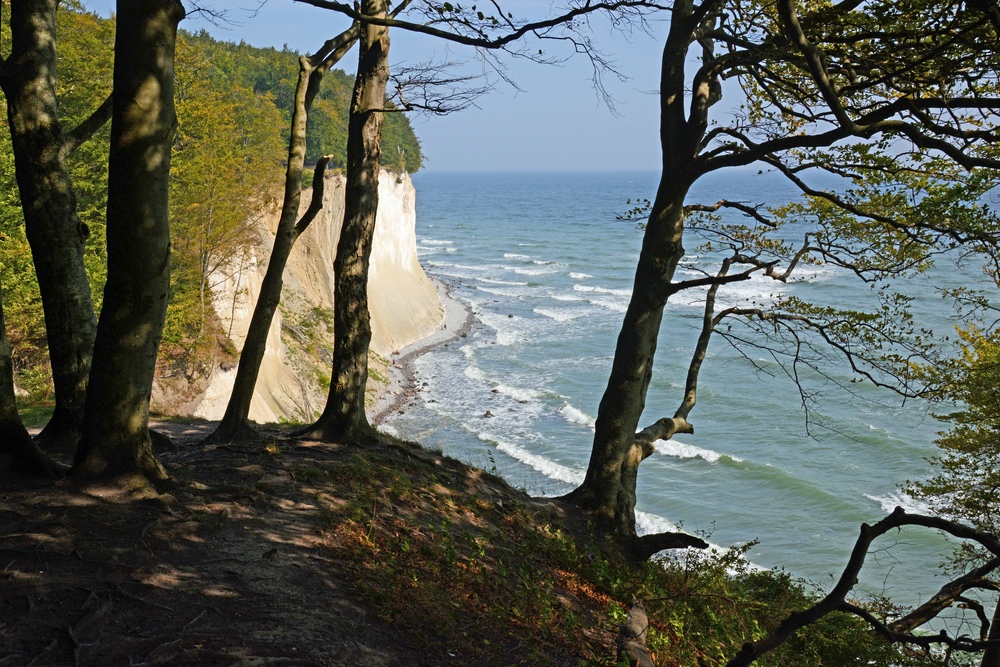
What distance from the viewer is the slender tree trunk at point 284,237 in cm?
959

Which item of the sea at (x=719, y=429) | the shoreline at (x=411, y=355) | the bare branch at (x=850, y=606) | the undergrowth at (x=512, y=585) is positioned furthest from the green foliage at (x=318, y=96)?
the bare branch at (x=850, y=606)

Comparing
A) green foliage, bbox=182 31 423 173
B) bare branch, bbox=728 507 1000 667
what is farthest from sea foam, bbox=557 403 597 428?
green foliage, bbox=182 31 423 173

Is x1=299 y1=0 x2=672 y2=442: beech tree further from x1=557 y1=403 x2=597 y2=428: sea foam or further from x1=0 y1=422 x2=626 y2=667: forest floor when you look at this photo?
x1=557 y1=403 x2=597 y2=428: sea foam

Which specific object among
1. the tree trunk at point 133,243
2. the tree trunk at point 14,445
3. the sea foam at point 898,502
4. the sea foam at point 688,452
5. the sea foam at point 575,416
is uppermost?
the tree trunk at point 133,243

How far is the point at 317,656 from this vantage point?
4449mm

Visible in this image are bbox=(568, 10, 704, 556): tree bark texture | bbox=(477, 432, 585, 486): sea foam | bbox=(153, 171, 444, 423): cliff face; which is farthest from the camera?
bbox=(477, 432, 585, 486): sea foam

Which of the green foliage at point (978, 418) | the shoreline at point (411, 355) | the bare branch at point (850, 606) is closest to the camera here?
the bare branch at point (850, 606)

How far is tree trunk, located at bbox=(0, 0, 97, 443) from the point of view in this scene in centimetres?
684

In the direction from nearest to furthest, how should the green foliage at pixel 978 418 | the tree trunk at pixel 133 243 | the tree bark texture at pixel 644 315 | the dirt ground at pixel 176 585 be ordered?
1. the dirt ground at pixel 176 585
2. the tree trunk at pixel 133 243
3. the tree bark texture at pixel 644 315
4. the green foliage at pixel 978 418

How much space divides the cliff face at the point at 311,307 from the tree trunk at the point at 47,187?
47.9 ft

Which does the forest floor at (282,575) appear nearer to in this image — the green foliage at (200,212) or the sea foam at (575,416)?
the green foliage at (200,212)

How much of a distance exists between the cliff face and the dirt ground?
53.9 ft

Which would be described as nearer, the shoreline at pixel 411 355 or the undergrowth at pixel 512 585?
the undergrowth at pixel 512 585

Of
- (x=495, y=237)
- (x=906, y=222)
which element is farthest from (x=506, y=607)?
(x=495, y=237)
